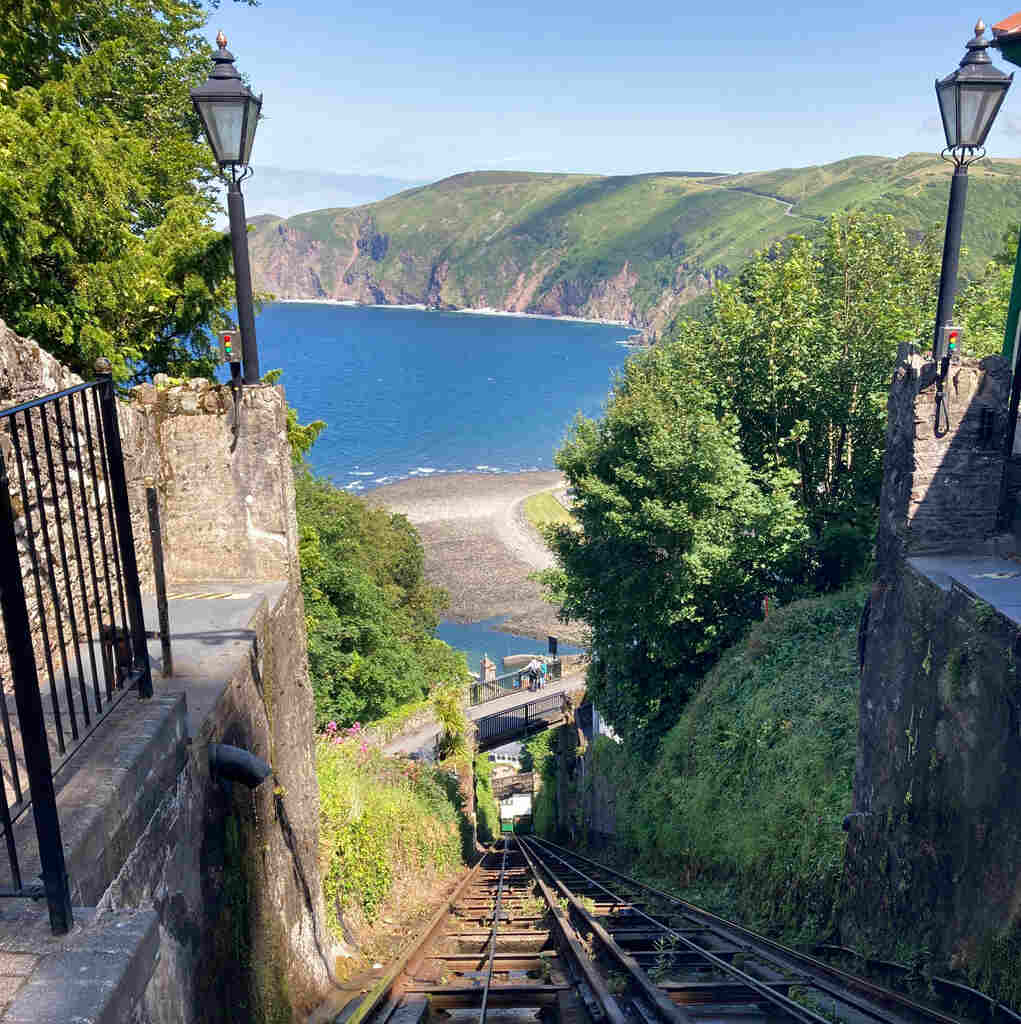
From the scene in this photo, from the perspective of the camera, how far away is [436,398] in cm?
12700

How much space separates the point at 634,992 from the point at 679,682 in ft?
38.1

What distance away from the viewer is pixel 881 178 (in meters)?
197

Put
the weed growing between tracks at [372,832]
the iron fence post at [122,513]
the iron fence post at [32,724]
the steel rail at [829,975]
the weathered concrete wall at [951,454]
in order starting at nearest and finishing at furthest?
1. the iron fence post at [32,724]
2. the iron fence post at [122,513]
3. the steel rail at [829,975]
4. the weathered concrete wall at [951,454]
5. the weed growing between tracks at [372,832]

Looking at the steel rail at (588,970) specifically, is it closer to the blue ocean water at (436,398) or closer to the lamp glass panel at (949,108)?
the lamp glass panel at (949,108)

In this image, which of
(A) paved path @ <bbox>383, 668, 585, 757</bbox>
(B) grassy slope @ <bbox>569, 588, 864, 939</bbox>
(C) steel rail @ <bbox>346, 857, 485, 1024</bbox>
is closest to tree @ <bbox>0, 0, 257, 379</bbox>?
(C) steel rail @ <bbox>346, 857, 485, 1024</bbox>

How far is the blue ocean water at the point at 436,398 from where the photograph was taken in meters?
88.4

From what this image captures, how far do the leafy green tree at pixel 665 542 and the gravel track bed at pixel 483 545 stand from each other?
2710 cm

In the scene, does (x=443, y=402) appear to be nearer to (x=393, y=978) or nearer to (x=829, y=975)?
(x=393, y=978)

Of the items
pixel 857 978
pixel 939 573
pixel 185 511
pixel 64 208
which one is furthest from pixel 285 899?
pixel 64 208

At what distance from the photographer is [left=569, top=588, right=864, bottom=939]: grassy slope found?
361 inches

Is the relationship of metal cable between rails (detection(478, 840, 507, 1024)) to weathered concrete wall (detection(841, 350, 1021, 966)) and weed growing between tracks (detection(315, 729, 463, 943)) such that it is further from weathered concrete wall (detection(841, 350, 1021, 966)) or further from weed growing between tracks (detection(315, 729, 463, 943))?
weathered concrete wall (detection(841, 350, 1021, 966))

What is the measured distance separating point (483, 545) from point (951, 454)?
51595 millimetres

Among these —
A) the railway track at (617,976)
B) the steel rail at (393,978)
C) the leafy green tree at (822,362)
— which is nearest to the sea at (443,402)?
the leafy green tree at (822,362)

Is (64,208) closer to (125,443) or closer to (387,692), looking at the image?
(125,443)
